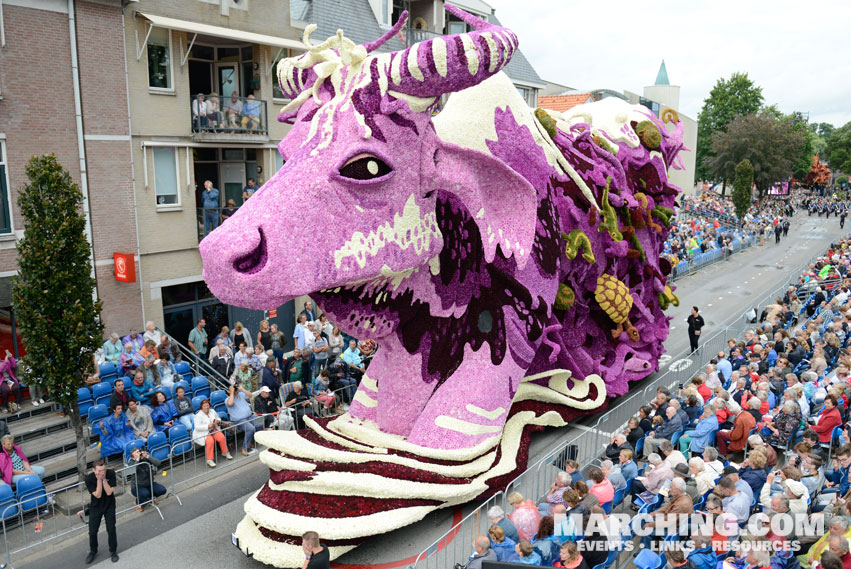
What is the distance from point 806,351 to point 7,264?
53.6 feet

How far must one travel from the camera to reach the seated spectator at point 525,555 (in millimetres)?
6723

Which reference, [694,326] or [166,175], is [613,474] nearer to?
[694,326]

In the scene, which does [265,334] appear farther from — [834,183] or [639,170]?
[834,183]

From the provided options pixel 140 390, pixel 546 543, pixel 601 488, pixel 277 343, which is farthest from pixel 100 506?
pixel 277 343

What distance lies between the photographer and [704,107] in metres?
76.8

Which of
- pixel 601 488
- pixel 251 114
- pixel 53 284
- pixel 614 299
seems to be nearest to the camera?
pixel 601 488

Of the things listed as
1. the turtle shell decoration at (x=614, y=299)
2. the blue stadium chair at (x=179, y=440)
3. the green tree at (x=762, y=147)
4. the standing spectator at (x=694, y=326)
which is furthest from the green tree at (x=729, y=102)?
the blue stadium chair at (x=179, y=440)

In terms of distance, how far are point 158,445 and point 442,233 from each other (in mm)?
5823

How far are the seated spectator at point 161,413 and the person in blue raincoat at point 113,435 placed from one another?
0.59 meters

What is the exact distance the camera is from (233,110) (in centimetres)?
1686

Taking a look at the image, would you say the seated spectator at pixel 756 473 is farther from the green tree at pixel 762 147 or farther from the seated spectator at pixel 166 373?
the green tree at pixel 762 147

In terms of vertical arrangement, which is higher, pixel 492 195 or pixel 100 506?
pixel 492 195

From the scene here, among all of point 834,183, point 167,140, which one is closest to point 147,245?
point 167,140

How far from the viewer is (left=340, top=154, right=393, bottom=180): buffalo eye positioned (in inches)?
300
